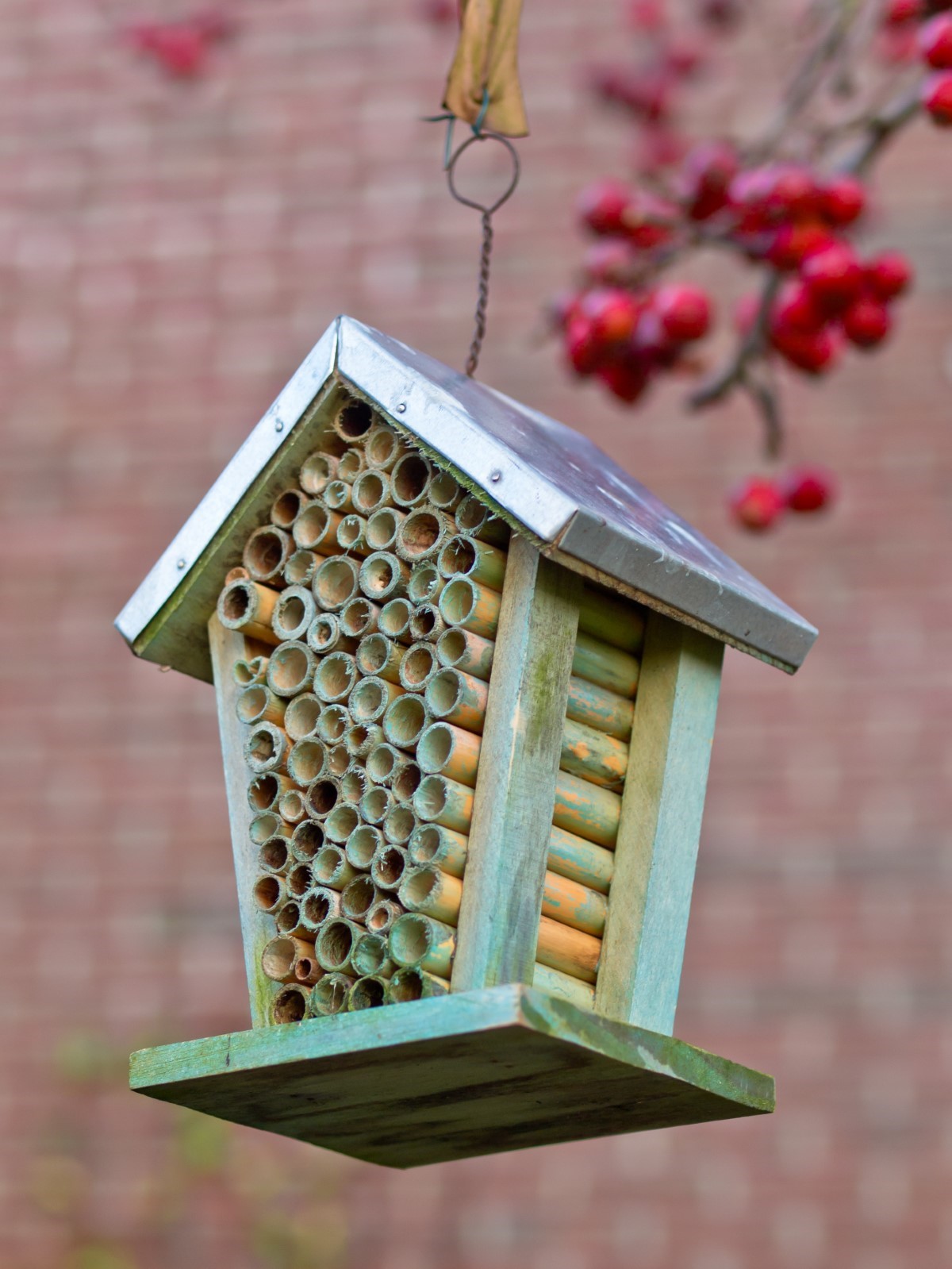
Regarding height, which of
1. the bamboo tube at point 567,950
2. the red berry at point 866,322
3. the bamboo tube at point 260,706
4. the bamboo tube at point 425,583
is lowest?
the bamboo tube at point 567,950

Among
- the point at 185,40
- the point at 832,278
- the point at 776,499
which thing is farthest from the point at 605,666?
the point at 185,40

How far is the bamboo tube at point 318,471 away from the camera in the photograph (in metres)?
2.21

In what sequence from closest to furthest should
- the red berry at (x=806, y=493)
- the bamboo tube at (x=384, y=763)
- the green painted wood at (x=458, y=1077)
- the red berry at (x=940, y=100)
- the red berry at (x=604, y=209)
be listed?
the green painted wood at (x=458, y=1077) < the bamboo tube at (x=384, y=763) < the red berry at (x=940, y=100) < the red berry at (x=604, y=209) < the red berry at (x=806, y=493)

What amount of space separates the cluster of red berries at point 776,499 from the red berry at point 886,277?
478 millimetres

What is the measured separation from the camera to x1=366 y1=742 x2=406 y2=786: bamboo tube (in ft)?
6.61

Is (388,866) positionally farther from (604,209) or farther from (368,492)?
(604,209)

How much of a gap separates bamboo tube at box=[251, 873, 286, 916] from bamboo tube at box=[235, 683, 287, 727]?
0.16 meters

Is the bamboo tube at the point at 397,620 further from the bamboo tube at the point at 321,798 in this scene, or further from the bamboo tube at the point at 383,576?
the bamboo tube at the point at 321,798

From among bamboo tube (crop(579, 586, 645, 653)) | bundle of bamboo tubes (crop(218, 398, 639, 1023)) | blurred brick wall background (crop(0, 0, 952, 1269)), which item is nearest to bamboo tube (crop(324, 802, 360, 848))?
bundle of bamboo tubes (crop(218, 398, 639, 1023))

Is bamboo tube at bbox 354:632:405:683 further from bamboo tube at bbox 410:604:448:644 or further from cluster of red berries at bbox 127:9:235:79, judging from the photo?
cluster of red berries at bbox 127:9:235:79

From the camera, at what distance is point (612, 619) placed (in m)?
2.14

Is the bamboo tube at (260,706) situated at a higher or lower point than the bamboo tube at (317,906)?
Answer: higher

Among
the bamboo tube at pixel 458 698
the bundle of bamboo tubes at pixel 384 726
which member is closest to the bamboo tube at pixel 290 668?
the bundle of bamboo tubes at pixel 384 726

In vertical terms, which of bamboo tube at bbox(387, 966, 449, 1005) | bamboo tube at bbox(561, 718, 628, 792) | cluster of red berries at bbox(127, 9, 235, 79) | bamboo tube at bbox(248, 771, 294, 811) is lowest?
bamboo tube at bbox(387, 966, 449, 1005)
